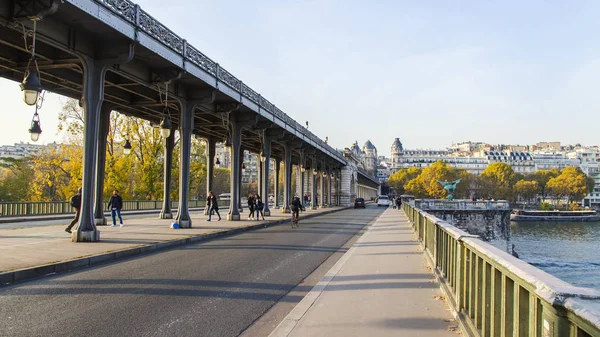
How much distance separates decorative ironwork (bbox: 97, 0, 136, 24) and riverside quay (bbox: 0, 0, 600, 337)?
0.06 meters

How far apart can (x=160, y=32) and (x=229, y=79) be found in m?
7.57

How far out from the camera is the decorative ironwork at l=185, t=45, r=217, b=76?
19987 millimetres

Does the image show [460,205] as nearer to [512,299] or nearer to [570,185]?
[512,299]

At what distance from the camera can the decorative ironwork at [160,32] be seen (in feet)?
53.0

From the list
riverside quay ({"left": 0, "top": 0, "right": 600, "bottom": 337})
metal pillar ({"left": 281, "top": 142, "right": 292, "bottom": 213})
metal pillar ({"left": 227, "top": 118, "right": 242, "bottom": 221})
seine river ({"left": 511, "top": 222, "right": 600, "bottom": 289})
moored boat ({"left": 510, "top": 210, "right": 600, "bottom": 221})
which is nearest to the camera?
riverside quay ({"left": 0, "top": 0, "right": 600, "bottom": 337})

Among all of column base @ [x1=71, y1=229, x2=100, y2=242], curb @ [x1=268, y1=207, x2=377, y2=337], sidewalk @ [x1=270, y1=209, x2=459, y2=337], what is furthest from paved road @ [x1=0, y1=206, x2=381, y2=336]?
column base @ [x1=71, y1=229, x2=100, y2=242]

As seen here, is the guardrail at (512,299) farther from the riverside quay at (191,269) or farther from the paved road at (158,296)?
the paved road at (158,296)

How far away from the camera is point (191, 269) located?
1085 centimetres

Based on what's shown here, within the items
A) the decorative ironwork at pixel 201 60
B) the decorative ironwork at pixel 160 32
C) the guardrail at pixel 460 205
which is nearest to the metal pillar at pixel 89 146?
the decorative ironwork at pixel 160 32

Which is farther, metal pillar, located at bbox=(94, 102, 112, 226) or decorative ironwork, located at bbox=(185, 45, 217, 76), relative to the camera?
metal pillar, located at bbox=(94, 102, 112, 226)

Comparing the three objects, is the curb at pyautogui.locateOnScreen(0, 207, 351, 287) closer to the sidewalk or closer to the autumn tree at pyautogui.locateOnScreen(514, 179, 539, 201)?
the sidewalk

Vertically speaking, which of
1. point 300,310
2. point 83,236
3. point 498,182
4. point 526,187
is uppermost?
point 498,182

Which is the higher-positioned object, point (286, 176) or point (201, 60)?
point (201, 60)

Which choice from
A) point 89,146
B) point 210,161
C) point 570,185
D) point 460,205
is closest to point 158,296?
point 89,146
